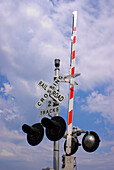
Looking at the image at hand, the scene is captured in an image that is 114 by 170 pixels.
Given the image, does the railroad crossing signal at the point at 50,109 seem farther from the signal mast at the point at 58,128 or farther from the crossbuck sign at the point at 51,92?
the crossbuck sign at the point at 51,92

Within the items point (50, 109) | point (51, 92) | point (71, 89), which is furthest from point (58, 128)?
point (51, 92)

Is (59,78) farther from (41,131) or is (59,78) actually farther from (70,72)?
(41,131)

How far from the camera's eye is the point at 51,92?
8242 mm

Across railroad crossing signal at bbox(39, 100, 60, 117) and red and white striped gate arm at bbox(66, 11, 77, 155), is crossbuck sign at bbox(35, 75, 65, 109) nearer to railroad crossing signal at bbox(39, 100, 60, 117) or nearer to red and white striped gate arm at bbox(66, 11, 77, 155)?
railroad crossing signal at bbox(39, 100, 60, 117)

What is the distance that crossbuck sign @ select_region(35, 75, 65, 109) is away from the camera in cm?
801

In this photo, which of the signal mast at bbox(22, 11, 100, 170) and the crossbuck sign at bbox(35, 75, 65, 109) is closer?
the signal mast at bbox(22, 11, 100, 170)

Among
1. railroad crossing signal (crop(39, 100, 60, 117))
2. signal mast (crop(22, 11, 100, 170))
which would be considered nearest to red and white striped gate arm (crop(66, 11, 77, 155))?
signal mast (crop(22, 11, 100, 170))

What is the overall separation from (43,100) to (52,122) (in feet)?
5.16

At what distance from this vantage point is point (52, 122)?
22.5 ft

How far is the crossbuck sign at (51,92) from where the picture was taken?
315 inches

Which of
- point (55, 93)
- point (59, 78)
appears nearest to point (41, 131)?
point (55, 93)

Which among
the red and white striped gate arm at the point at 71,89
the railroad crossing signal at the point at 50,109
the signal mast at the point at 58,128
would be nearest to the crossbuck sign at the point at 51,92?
the signal mast at the point at 58,128

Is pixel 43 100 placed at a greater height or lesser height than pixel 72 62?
lesser

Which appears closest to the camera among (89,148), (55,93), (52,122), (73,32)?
(52,122)
